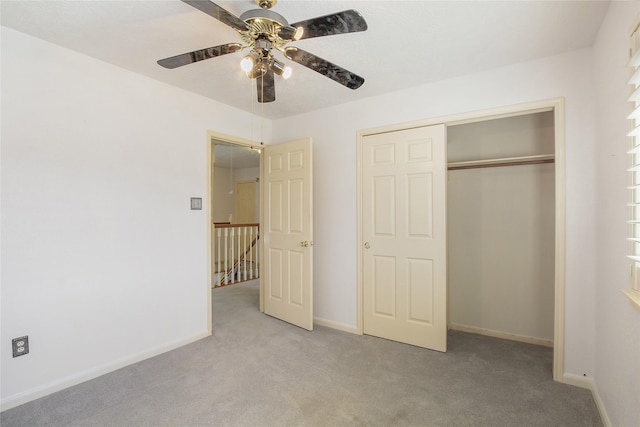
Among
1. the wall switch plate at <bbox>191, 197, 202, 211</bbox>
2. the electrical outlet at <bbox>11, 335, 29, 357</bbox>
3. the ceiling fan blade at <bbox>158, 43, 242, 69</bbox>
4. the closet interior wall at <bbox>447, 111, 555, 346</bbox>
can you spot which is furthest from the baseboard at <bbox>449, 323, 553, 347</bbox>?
the electrical outlet at <bbox>11, 335, 29, 357</bbox>

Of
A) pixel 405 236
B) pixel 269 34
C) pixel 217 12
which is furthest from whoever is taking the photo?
pixel 405 236

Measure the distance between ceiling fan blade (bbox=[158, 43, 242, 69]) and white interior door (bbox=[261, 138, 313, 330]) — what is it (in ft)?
5.33

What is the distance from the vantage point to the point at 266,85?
1951mm

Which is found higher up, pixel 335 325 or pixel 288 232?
→ pixel 288 232

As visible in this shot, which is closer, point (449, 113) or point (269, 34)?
point (269, 34)

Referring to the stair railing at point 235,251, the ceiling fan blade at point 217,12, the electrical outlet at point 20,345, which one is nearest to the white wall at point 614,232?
the ceiling fan blade at point 217,12

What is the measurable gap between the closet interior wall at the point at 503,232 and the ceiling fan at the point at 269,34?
1890 mm

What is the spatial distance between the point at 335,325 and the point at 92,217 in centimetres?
245

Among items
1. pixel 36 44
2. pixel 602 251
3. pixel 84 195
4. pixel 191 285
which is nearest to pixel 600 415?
pixel 602 251

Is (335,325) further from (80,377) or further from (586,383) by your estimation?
(80,377)

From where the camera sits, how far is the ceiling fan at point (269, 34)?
51.6 inches

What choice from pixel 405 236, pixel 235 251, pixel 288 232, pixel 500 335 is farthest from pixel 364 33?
pixel 235 251

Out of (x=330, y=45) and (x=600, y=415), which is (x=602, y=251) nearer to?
(x=600, y=415)

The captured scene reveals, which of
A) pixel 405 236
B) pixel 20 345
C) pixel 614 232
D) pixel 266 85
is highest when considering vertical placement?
pixel 266 85
